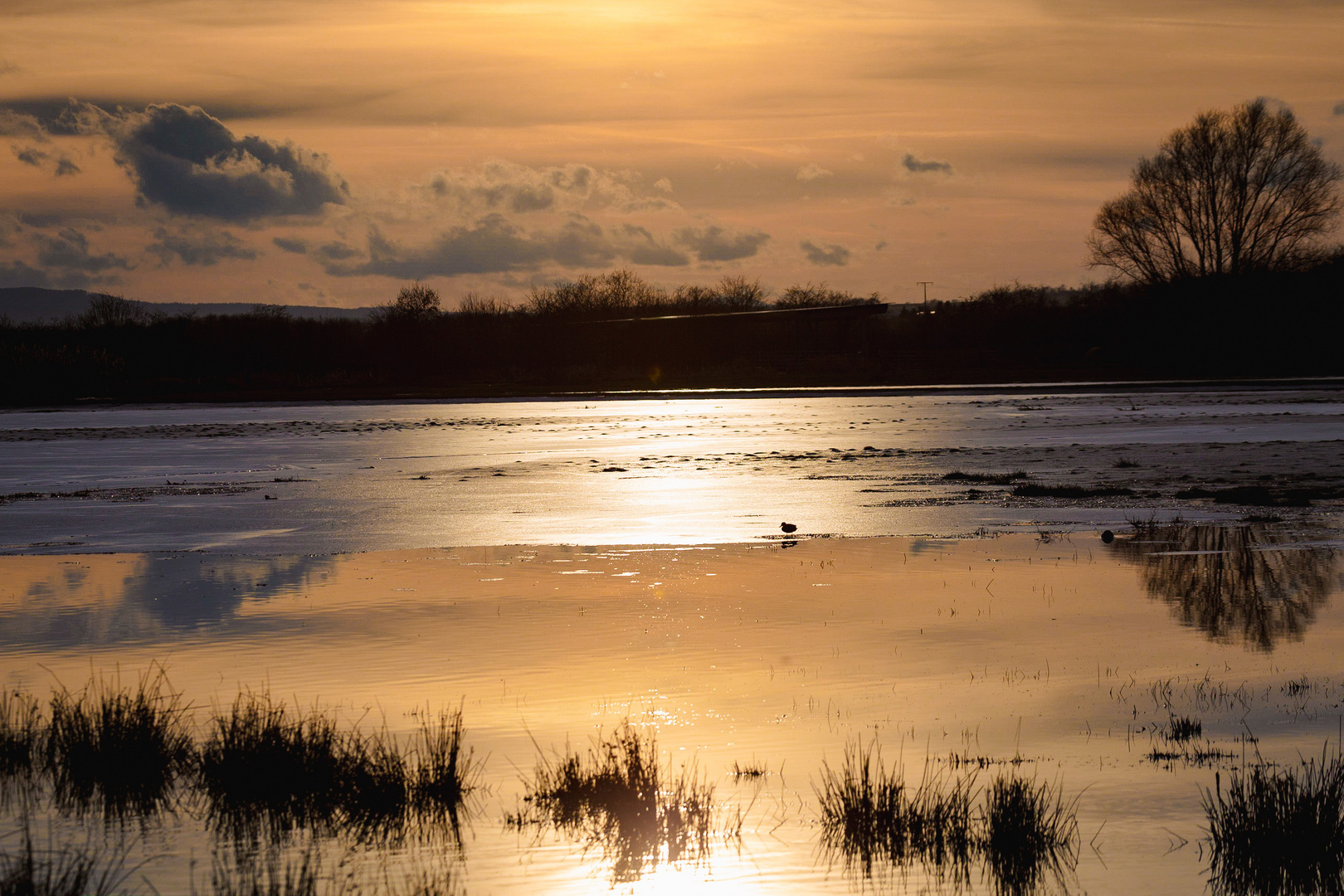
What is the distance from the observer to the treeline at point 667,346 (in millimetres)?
72125

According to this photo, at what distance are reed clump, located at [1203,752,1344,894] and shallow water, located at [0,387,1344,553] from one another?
404 inches

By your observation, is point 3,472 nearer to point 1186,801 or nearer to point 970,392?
point 1186,801

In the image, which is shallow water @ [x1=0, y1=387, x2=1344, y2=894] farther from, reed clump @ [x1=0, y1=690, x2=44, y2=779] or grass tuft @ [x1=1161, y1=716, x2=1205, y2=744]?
reed clump @ [x1=0, y1=690, x2=44, y2=779]

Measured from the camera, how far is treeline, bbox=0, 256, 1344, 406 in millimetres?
72125

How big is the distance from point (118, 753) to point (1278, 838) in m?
5.81

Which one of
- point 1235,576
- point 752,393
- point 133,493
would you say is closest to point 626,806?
point 1235,576

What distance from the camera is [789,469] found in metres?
25.7

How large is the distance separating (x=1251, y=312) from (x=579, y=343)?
41914mm

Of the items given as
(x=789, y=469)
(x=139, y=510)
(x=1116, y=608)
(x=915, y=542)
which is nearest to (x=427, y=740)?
(x=1116, y=608)

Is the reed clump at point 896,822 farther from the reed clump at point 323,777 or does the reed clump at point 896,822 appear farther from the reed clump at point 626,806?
the reed clump at point 323,777

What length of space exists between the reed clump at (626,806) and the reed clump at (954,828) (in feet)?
2.07

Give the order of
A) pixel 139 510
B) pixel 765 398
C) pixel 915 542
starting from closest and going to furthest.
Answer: pixel 915 542
pixel 139 510
pixel 765 398

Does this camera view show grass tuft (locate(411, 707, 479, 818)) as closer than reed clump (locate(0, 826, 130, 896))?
No

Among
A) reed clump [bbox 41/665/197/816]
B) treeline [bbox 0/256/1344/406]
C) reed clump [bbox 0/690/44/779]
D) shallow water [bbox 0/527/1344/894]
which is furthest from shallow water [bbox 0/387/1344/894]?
treeline [bbox 0/256/1344/406]
